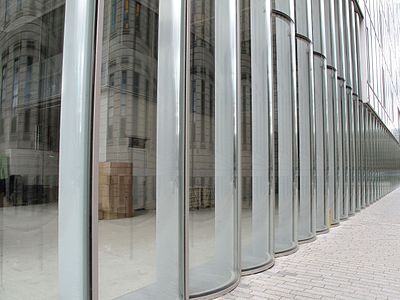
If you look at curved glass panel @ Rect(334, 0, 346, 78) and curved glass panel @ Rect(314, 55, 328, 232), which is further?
curved glass panel @ Rect(334, 0, 346, 78)

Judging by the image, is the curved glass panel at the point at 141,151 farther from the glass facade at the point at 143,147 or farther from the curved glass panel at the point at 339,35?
the curved glass panel at the point at 339,35

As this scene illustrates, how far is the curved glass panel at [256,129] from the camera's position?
20.0 feet

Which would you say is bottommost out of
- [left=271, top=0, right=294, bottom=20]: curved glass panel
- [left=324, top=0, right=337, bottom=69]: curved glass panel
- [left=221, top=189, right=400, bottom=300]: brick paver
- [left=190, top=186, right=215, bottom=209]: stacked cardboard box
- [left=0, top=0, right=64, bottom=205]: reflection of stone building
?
[left=221, top=189, right=400, bottom=300]: brick paver

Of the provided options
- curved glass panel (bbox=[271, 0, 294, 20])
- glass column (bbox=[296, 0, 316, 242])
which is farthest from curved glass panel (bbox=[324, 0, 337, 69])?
curved glass panel (bbox=[271, 0, 294, 20])

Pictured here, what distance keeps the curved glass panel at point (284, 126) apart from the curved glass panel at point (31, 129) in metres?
4.71

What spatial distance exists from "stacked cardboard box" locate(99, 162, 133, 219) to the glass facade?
0.06 feet

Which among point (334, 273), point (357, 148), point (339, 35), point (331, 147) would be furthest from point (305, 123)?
point (357, 148)

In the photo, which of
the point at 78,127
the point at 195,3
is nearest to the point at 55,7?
the point at 78,127

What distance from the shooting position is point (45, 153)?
3.37 meters

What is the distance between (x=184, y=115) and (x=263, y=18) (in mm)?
3095

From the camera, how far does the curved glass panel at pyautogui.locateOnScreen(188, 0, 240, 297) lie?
496cm

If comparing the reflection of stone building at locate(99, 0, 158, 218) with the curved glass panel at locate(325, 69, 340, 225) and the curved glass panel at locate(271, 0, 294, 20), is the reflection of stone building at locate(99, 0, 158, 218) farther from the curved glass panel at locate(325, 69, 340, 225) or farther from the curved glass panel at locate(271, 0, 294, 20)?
the curved glass panel at locate(325, 69, 340, 225)

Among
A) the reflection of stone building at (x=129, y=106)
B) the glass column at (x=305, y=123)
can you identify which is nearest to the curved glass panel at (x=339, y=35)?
the glass column at (x=305, y=123)

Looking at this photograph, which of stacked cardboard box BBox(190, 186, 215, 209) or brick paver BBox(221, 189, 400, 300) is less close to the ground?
stacked cardboard box BBox(190, 186, 215, 209)
